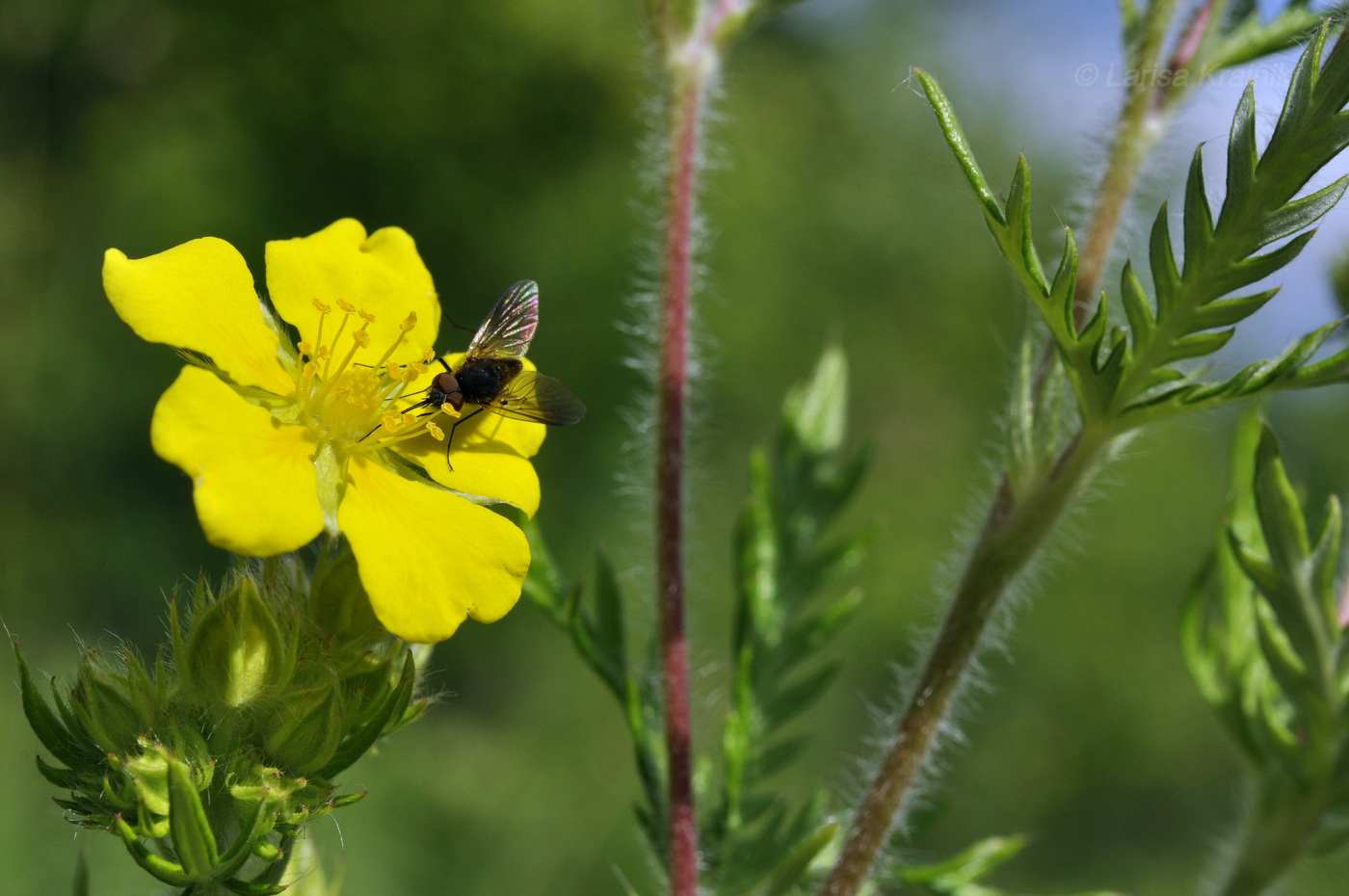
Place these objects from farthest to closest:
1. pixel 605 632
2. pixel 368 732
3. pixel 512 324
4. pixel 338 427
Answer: pixel 605 632 → pixel 512 324 → pixel 338 427 → pixel 368 732

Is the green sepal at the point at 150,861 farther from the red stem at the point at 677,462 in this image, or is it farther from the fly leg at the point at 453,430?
the red stem at the point at 677,462

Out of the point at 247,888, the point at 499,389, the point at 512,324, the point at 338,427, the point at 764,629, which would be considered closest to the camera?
the point at 247,888

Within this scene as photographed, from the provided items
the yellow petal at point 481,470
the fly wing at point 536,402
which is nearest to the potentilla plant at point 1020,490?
the fly wing at point 536,402

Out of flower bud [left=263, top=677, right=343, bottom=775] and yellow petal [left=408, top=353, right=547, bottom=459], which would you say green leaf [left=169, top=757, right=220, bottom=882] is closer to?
flower bud [left=263, top=677, right=343, bottom=775]

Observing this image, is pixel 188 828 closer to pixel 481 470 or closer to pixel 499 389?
pixel 481 470

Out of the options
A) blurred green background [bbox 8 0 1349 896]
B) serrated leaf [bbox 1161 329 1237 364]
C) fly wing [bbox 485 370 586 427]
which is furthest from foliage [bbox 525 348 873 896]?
blurred green background [bbox 8 0 1349 896]

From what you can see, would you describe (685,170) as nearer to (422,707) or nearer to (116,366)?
(422,707)

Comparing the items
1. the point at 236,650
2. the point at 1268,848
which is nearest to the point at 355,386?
the point at 236,650
